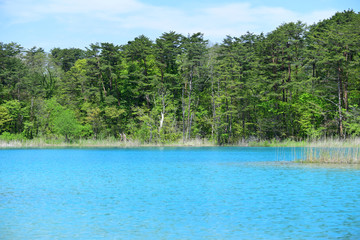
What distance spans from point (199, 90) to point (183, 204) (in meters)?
47.6

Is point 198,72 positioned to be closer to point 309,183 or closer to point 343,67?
point 343,67

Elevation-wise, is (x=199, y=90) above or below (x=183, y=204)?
above

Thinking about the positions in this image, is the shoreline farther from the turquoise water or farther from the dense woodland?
the turquoise water

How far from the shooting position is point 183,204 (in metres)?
14.7

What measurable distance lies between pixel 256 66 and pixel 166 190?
127ft

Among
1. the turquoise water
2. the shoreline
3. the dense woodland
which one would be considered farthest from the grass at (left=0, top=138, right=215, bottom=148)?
the turquoise water

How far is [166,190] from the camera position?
17.8 m

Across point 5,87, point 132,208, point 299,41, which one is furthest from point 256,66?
point 132,208

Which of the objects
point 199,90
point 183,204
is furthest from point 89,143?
point 183,204

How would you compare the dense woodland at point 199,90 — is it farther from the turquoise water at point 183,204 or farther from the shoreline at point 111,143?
the turquoise water at point 183,204

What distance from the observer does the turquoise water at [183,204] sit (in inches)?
438

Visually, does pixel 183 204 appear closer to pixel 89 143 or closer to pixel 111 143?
pixel 111 143

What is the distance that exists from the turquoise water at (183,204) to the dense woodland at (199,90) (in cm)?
2784

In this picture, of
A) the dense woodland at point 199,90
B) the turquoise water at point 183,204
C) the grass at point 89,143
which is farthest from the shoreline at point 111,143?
the turquoise water at point 183,204
